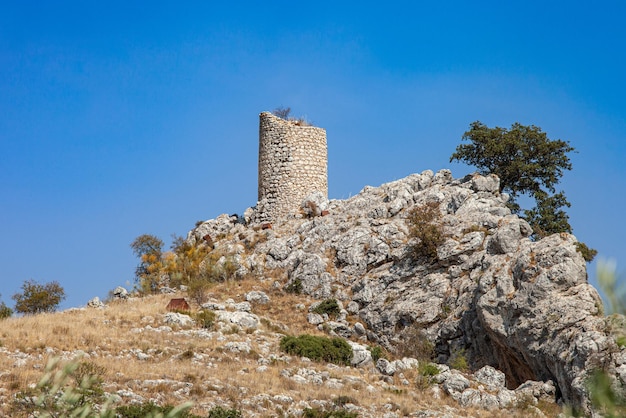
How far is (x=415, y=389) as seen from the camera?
22.2 meters

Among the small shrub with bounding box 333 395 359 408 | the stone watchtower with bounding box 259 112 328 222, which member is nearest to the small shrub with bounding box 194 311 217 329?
the small shrub with bounding box 333 395 359 408

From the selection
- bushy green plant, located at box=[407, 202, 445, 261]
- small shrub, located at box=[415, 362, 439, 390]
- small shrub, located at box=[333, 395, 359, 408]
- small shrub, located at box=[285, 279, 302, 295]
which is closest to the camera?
small shrub, located at box=[333, 395, 359, 408]

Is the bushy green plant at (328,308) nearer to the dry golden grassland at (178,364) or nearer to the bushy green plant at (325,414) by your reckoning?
the dry golden grassland at (178,364)

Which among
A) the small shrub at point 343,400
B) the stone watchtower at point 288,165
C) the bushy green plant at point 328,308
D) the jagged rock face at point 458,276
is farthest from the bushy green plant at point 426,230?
the small shrub at point 343,400

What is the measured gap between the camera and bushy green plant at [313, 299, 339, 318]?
3033 cm

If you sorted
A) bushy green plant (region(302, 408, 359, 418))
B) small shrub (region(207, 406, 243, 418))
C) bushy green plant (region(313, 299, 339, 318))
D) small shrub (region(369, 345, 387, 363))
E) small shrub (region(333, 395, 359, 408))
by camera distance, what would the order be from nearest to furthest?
small shrub (region(207, 406, 243, 418)) → bushy green plant (region(302, 408, 359, 418)) → small shrub (region(333, 395, 359, 408)) → small shrub (region(369, 345, 387, 363)) → bushy green plant (region(313, 299, 339, 318))

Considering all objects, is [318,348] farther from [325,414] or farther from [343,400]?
[325,414]

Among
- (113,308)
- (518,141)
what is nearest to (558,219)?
(518,141)

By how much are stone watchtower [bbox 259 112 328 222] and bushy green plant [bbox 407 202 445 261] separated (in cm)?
880

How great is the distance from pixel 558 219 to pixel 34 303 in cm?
2730

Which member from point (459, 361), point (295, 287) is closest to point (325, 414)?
point (459, 361)

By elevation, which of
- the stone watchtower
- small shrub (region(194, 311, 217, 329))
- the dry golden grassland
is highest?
the stone watchtower

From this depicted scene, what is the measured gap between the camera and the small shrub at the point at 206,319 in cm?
2662

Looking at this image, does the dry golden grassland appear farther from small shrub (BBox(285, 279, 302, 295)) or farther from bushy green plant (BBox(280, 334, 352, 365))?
small shrub (BBox(285, 279, 302, 295))
